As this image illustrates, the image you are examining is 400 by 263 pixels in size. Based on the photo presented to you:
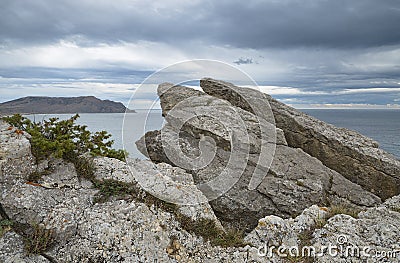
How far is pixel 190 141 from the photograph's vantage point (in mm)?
15016

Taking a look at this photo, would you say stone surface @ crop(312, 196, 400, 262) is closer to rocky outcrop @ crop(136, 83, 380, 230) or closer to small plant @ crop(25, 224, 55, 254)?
rocky outcrop @ crop(136, 83, 380, 230)

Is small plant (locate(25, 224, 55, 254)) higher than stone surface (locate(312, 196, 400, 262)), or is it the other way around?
small plant (locate(25, 224, 55, 254))

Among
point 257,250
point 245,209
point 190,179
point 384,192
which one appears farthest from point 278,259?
point 384,192

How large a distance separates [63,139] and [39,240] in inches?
161

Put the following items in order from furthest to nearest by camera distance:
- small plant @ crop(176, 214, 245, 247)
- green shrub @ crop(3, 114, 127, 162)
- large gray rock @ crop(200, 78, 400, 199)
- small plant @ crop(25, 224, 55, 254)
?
large gray rock @ crop(200, 78, 400, 199), green shrub @ crop(3, 114, 127, 162), small plant @ crop(176, 214, 245, 247), small plant @ crop(25, 224, 55, 254)

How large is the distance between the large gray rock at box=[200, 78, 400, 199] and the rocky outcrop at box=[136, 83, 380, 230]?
1.02 m

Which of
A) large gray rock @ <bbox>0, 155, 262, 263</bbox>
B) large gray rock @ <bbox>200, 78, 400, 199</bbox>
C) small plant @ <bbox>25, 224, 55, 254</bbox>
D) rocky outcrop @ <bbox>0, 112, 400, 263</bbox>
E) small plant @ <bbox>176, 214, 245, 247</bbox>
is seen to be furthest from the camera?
large gray rock @ <bbox>200, 78, 400, 199</bbox>

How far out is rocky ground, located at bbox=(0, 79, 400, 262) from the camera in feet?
29.6

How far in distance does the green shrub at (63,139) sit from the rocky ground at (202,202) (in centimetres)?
39

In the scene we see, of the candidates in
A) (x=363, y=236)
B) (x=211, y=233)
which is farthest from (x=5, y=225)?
(x=363, y=236)

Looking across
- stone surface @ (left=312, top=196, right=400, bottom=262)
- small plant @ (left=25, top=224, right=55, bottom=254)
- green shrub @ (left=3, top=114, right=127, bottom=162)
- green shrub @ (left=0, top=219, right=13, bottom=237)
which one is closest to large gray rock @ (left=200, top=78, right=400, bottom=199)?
stone surface @ (left=312, top=196, right=400, bottom=262)

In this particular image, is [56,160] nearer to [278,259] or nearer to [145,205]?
[145,205]

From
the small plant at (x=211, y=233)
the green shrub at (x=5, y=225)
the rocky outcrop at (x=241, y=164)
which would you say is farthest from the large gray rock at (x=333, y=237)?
the green shrub at (x=5, y=225)

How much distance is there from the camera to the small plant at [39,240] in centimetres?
845
